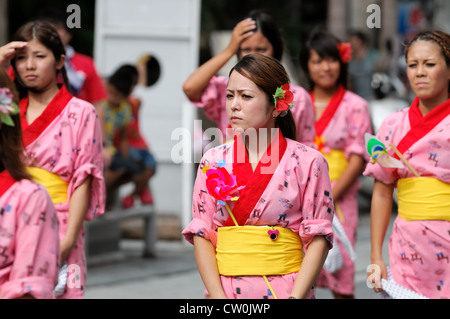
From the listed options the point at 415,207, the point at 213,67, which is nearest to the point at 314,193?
the point at 415,207

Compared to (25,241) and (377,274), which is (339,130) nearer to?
(377,274)

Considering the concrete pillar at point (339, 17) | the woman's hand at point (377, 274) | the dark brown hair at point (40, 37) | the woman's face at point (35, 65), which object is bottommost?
the woman's hand at point (377, 274)

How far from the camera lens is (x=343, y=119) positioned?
6195mm

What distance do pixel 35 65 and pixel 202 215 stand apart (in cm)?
127

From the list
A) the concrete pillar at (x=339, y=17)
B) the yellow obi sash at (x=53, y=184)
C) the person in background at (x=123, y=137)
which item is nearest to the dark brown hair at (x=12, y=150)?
the yellow obi sash at (x=53, y=184)

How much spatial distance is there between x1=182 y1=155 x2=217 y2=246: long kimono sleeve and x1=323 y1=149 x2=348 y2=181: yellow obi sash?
247 cm

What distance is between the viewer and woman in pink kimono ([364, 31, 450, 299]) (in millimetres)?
4430

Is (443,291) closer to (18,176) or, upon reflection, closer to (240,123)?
(240,123)

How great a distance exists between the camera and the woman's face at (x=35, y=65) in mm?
4473

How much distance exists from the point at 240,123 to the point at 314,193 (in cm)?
41

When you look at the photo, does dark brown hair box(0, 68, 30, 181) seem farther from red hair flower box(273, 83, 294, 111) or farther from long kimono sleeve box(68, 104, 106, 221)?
long kimono sleeve box(68, 104, 106, 221)

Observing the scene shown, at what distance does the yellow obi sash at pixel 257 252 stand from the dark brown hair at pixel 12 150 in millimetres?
902

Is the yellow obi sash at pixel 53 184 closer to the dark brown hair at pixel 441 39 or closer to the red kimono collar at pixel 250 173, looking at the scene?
the red kimono collar at pixel 250 173

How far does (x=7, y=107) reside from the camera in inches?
124
